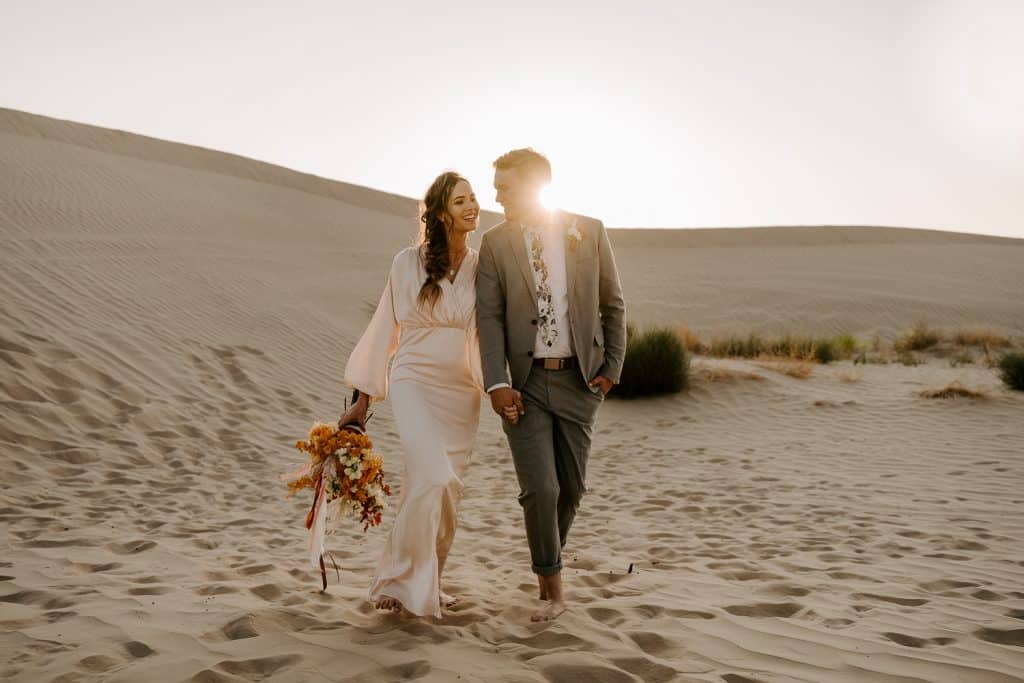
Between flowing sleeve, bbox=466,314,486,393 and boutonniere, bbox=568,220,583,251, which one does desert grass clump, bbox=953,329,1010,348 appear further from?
flowing sleeve, bbox=466,314,486,393

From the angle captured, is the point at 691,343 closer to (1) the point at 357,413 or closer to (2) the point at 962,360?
(2) the point at 962,360

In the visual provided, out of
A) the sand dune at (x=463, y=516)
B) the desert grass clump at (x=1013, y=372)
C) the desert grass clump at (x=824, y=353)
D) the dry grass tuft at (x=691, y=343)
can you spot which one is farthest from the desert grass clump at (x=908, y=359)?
the dry grass tuft at (x=691, y=343)

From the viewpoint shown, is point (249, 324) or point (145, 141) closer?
point (249, 324)

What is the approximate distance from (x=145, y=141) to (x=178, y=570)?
45031mm

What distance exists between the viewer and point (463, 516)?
6.03 m

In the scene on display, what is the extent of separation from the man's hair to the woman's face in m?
0.19

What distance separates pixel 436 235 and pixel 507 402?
0.88 m

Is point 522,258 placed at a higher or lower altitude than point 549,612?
higher

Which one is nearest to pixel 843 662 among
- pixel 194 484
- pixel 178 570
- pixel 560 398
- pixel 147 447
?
pixel 560 398

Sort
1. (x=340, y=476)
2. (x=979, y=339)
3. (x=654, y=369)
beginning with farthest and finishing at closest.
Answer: (x=979, y=339) → (x=654, y=369) → (x=340, y=476)

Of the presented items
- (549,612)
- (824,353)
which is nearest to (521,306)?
(549,612)

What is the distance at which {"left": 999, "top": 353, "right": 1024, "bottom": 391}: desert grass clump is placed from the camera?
9.89m

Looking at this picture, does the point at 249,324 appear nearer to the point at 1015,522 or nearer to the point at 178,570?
the point at 178,570

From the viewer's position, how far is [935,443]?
762 centimetres
